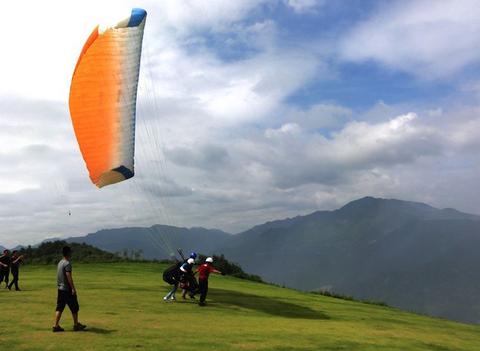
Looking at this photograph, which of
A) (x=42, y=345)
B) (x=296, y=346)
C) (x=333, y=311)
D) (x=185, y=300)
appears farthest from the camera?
(x=333, y=311)

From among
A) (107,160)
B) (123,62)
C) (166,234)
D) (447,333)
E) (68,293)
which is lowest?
(447,333)

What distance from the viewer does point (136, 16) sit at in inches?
779

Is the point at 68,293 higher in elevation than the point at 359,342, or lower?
higher

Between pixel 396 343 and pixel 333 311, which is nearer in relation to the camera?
pixel 396 343

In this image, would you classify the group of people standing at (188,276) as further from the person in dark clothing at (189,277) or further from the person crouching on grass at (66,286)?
the person crouching on grass at (66,286)

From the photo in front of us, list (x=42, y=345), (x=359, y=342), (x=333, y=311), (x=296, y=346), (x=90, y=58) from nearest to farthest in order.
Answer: (x=42, y=345), (x=296, y=346), (x=359, y=342), (x=90, y=58), (x=333, y=311)

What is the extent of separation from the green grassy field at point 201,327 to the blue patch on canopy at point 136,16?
11145mm

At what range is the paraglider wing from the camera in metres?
19.0

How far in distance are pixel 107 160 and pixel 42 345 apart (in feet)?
31.8

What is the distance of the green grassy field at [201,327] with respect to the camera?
12398 mm

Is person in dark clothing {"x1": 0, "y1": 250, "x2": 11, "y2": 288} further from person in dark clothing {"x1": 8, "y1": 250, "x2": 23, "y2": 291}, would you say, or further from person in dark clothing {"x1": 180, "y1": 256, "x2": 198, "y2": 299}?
person in dark clothing {"x1": 180, "y1": 256, "x2": 198, "y2": 299}

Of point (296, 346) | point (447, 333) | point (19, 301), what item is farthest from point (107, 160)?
point (447, 333)

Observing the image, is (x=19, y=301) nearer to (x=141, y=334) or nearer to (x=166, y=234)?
(x=166, y=234)

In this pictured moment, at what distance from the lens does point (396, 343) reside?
15.0 metres
